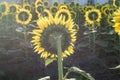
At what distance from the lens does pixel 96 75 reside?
519 centimetres

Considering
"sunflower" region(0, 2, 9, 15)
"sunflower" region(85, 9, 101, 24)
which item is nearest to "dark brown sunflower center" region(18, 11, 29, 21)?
"sunflower" region(0, 2, 9, 15)

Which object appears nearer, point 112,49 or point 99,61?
point 99,61

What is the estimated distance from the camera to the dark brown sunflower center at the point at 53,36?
237 centimetres

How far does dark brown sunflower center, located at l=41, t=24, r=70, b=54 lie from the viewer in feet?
7.77

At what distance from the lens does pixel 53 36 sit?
7.73 feet

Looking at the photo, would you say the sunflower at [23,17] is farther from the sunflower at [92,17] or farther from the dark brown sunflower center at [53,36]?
the dark brown sunflower center at [53,36]

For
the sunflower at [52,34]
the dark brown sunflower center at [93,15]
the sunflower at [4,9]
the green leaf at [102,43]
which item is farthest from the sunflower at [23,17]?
the sunflower at [52,34]

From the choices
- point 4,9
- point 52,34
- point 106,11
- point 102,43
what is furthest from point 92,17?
point 52,34

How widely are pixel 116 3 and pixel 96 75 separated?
3.16 m

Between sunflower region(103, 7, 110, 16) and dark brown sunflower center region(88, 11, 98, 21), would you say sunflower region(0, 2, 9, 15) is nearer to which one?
dark brown sunflower center region(88, 11, 98, 21)

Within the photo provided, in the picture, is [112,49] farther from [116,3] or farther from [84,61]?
[116,3]

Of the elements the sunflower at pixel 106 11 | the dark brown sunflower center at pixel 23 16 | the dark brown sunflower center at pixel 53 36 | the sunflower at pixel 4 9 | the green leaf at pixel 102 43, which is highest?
the dark brown sunflower center at pixel 53 36

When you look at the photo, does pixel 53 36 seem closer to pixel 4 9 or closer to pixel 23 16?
pixel 23 16

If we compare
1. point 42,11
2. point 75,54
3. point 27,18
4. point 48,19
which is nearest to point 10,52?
point 75,54
